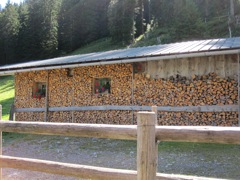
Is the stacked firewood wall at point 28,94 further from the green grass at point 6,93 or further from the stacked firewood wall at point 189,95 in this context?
the green grass at point 6,93

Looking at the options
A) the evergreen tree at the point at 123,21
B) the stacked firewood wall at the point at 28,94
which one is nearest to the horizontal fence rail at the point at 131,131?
the stacked firewood wall at the point at 28,94

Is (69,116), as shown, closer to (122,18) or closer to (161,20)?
(122,18)

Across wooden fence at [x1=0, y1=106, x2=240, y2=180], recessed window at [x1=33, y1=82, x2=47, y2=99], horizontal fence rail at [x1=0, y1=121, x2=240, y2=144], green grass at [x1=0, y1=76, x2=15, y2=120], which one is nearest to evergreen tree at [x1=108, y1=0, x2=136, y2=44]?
green grass at [x1=0, y1=76, x2=15, y2=120]

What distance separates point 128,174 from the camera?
2598 millimetres

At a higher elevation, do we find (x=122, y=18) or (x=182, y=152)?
(x=122, y=18)

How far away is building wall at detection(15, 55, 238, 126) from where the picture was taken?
8.60 metres

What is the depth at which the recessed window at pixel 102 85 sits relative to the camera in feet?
36.8

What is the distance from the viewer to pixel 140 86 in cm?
1003

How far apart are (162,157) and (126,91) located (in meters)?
3.84

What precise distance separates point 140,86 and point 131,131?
7.52m

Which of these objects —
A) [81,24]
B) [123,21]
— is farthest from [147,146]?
[81,24]

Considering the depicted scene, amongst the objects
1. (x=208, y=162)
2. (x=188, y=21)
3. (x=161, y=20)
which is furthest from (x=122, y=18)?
(x=208, y=162)

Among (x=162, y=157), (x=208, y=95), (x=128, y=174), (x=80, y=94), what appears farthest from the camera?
(x=80, y=94)

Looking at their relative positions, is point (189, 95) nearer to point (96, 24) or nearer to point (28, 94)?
point (28, 94)
